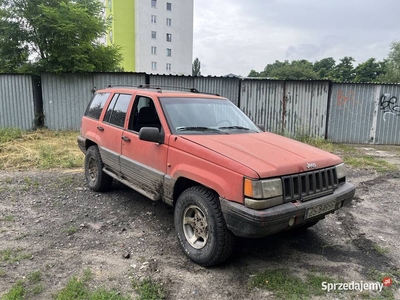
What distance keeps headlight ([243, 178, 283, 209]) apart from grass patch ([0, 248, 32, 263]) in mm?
2525

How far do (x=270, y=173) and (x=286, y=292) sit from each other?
44.1 inches

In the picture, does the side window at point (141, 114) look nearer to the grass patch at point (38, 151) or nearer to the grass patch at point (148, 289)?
the grass patch at point (148, 289)

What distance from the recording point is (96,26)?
1199cm

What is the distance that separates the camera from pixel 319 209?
10.0ft

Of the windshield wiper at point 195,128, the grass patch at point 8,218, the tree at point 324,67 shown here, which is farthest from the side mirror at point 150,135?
the tree at point 324,67

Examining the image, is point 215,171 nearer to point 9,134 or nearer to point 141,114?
point 141,114

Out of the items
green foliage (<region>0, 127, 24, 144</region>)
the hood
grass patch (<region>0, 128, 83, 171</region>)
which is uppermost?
the hood

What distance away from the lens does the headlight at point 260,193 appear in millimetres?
2693

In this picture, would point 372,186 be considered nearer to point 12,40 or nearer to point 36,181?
point 36,181

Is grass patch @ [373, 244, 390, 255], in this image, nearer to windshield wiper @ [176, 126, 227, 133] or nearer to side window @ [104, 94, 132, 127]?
windshield wiper @ [176, 126, 227, 133]

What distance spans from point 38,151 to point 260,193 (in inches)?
295

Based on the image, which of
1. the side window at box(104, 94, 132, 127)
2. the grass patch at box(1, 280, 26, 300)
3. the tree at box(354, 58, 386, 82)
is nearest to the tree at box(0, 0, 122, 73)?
the side window at box(104, 94, 132, 127)

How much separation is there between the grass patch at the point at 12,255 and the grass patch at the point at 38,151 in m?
4.05

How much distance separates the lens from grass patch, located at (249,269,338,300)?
9.04 ft
